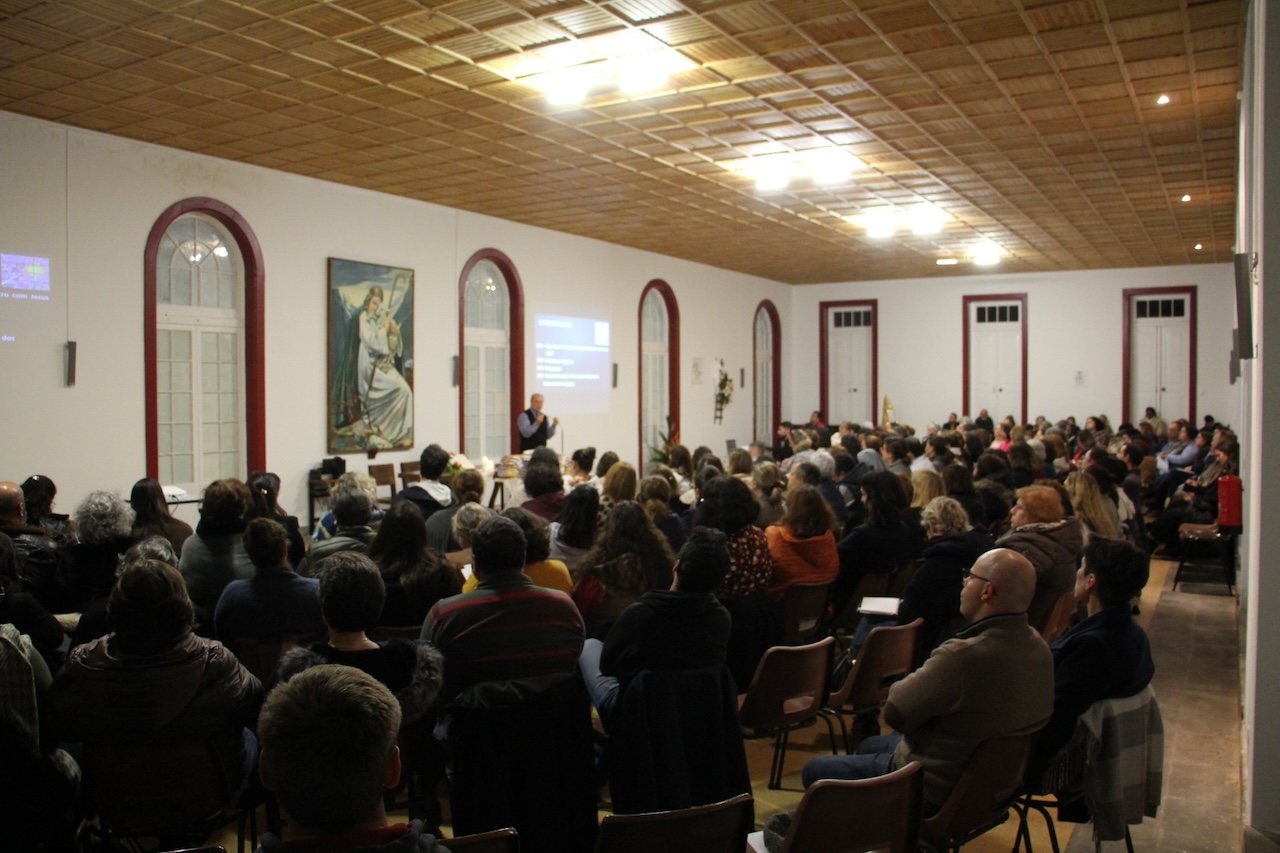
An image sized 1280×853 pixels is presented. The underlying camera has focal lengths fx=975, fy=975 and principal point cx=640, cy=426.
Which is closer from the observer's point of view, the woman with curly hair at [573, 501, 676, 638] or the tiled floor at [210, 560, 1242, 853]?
the tiled floor at [210, 560, 1242, 853]

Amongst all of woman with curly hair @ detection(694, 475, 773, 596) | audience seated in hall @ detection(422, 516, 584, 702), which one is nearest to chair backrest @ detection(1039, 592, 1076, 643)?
woman with curly hair @ detection(694, 475, 773, 596)

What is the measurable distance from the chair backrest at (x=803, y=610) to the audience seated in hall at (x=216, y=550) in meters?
2.39

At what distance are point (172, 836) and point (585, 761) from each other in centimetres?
121

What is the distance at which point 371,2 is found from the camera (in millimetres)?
4961

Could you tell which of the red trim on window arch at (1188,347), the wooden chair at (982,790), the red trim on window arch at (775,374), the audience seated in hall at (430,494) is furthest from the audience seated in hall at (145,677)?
the red trim on window arch at (775,374)

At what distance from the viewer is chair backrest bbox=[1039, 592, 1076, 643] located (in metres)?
4.19

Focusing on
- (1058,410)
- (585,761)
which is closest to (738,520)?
(585,761)

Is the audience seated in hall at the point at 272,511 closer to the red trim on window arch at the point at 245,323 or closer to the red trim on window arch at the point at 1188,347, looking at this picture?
the red trim on window arch at the point at 245,323

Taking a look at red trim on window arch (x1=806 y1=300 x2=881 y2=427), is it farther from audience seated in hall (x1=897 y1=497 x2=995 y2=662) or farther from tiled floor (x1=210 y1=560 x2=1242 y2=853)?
audience seated in hall (x1=897 y1=497 x2=995 y2=662)

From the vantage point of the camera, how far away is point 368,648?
2721 mm

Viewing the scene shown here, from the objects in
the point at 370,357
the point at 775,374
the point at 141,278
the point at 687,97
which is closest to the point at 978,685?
the point at 687,97

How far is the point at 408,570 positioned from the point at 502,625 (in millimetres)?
925

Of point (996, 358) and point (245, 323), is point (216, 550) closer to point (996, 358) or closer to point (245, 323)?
point (245, 323)

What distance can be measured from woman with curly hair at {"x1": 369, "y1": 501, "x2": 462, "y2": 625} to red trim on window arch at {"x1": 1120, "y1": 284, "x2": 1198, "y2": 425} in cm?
1506
